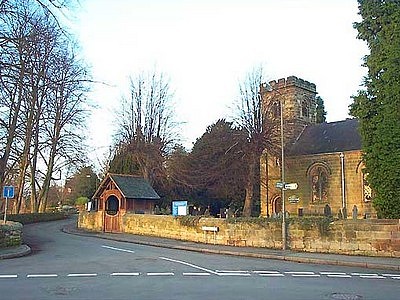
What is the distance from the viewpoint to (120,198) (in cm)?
3669

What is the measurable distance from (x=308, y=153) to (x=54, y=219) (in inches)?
1103

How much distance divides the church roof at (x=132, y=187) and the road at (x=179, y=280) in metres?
18.2

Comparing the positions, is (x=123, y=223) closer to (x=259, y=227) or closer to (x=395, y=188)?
(x=259, y=227)

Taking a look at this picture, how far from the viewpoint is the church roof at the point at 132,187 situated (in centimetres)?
3654

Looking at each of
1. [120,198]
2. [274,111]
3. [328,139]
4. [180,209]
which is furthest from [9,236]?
[328,139]

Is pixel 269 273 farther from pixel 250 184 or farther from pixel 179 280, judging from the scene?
pixel 250 184

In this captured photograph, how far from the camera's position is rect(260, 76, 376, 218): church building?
45406 millimetres

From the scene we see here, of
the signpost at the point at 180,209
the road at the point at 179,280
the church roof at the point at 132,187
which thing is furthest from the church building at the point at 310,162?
A: the road at the point at 179,280

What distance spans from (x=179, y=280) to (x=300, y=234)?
1162cm

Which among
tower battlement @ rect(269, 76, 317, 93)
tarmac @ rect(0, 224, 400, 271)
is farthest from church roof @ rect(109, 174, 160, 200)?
tower battlement @ rect(269, 76, 317, 93)

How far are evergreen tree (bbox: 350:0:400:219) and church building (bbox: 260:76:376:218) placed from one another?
18.8m

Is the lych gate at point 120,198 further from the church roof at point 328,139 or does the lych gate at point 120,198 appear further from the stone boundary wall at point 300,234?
the church roof at point 328,139

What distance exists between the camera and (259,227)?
24516 millimetres

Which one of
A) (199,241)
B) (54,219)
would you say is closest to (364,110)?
(199,241)
